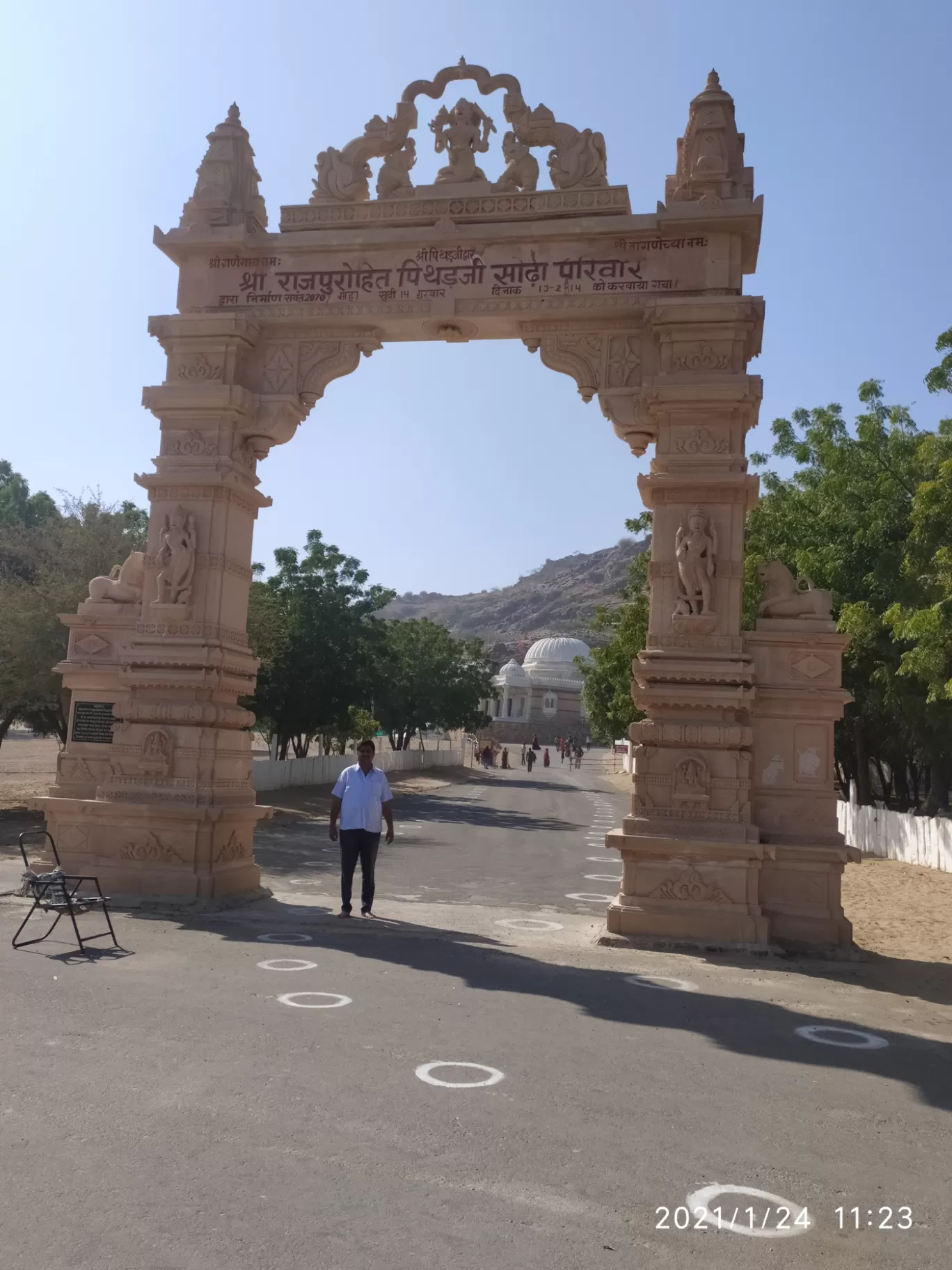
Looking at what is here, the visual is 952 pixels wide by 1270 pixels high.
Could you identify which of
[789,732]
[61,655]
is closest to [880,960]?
[789,732]

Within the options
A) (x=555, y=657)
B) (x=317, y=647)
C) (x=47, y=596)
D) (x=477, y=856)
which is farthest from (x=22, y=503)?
(x=555, y=657)

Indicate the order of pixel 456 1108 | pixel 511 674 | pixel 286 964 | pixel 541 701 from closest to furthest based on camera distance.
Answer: pixel 456 1108 → pixel 286 964 → pixel 541 701 → pixel 511 674

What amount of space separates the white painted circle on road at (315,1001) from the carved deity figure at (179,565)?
15.9ft

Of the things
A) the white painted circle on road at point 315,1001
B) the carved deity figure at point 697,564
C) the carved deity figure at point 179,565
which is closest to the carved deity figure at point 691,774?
the carved deity figure at point 697,564

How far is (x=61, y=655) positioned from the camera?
1812cm

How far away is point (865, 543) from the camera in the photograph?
1931 centimetres

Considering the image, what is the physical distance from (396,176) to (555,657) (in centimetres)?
10783

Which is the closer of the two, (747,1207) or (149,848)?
(747,1207)

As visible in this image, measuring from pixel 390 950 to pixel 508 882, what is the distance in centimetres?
547

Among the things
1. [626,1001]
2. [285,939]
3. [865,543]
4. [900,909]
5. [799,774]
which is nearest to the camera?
[626,1001]

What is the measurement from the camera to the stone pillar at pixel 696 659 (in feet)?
28.3

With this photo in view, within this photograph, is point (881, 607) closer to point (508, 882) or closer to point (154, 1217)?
point (508, 882)
